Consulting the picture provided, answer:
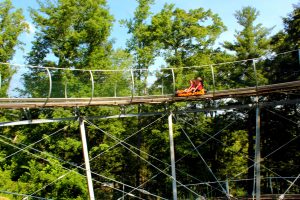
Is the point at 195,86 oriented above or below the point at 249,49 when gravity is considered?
below

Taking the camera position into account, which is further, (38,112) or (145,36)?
(145,36)

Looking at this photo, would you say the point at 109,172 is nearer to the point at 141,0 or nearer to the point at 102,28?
the point at 102,28

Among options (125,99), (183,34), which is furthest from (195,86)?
(183,34)

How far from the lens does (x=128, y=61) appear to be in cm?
2103

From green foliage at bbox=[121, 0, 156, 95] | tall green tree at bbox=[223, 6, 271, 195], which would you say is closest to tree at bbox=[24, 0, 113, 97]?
green foliage at bbox=[121, 0, 156, 95]

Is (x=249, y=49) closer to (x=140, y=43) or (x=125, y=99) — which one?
(x=140, y=43)

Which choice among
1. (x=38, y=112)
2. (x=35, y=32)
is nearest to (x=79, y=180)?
(x=38, y=112)

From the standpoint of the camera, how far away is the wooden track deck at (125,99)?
1113 centimetres

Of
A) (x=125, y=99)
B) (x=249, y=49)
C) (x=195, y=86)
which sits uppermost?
(x=249, y=49)

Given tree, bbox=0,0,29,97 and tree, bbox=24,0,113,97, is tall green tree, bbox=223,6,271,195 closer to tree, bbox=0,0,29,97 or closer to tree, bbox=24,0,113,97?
tree, bbox=24,0,113,97

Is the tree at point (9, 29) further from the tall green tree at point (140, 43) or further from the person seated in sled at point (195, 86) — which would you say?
the person seated in sled at point (195, 86)

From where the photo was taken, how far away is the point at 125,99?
43.6 ft

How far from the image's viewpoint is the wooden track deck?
36.5ft

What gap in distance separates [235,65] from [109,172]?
892 centimetres
